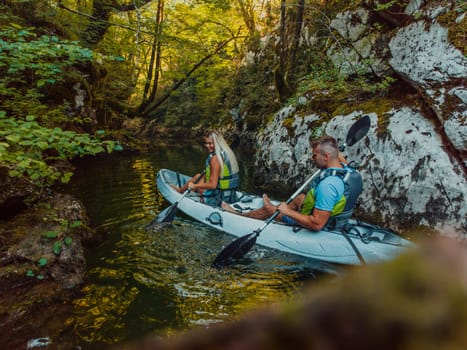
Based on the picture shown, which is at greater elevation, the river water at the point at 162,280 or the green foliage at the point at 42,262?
the green foliage at the point at 42,262

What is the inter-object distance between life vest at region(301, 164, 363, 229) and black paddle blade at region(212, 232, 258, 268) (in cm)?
107

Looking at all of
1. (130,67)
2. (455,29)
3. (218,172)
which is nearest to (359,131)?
(455,29)

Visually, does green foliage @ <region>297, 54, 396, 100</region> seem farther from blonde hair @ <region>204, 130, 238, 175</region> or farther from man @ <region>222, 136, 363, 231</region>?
man @ <region>222, 136, 363, 231</region>

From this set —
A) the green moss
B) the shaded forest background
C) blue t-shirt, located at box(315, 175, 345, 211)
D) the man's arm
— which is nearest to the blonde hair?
the shaded forest background

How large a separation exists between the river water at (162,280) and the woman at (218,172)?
808 mm

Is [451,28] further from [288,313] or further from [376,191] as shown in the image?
[288,313]

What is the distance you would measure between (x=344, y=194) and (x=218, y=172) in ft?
9.53

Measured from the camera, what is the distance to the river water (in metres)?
3.21

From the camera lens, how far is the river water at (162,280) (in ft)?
10.5

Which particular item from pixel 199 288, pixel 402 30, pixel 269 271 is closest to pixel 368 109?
pixel 402 30

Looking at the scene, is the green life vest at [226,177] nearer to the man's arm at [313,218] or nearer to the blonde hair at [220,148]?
the blonde hair at [220,148]

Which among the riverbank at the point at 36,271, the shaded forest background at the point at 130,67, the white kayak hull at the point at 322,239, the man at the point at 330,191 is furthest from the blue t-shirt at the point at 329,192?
the riverbank at the point at 36,271

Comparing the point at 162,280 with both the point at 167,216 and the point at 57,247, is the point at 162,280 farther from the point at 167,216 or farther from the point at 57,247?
the point at 167,216

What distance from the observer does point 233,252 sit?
4.58 m
